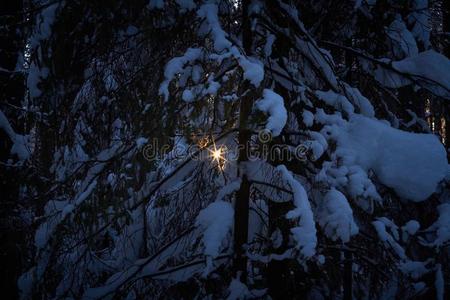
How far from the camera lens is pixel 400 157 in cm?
252

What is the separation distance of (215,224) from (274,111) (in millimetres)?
1020

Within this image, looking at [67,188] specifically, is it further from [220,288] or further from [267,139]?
[267,139]

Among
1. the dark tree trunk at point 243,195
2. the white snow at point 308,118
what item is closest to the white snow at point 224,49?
the dark tree trunk at point 243,195

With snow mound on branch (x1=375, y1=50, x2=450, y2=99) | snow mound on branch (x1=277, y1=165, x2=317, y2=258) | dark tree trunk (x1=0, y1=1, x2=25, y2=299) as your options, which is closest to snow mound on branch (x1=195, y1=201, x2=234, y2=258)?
snow mound on branch (x1=277, y1=165, x2=317, y2=258)

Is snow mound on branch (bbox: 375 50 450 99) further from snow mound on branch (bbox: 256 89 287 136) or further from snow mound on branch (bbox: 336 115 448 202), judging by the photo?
snow mound on branch (bbox: 256 89 287 136)

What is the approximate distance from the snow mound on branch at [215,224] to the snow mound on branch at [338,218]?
75cm

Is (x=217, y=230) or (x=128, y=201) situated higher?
(x=128, y=201)

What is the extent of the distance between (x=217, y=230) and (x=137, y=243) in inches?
41.5

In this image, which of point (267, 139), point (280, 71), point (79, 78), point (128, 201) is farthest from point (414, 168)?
point (79, 78)

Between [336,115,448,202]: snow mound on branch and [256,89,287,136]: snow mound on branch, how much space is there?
2.00 feet

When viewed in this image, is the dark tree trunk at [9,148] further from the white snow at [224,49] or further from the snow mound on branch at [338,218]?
the snow mound on branch at [338,218]

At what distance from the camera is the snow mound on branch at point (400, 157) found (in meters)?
2.47

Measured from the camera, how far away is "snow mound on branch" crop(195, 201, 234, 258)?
2.60 m

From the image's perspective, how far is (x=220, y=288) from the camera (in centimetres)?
327
